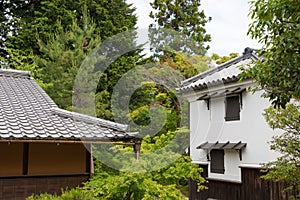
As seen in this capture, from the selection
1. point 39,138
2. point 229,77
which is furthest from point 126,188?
point 229,77

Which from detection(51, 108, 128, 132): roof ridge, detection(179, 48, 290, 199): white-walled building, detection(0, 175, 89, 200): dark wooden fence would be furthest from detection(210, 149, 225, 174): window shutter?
detection(0, 175, 89, 200): dark wooden fence

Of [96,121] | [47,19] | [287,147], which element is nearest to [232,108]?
[287,147]

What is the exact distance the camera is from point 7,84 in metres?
9.19

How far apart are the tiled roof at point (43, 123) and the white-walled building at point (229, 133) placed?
459 centimetres

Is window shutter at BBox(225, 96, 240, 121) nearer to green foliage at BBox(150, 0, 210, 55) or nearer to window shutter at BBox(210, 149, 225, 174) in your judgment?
window shutter at BBox(210, 149, 225, 174)

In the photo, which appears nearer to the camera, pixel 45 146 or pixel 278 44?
pixel 278 44

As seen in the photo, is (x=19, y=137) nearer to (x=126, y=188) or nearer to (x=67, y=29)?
(x=126, y=188)

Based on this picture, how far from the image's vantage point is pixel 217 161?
11.8 meters

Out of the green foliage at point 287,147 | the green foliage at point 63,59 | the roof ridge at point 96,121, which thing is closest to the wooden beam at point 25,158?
the roof ridge at point 96,121

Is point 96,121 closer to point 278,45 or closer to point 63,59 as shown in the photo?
point 278,45

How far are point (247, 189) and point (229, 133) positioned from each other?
193 centimetres

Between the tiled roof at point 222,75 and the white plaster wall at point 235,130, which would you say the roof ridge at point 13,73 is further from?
the white plaster wall at point 235,130

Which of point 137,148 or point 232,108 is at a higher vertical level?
point 232,108

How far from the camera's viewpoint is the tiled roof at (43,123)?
609 centimetres
